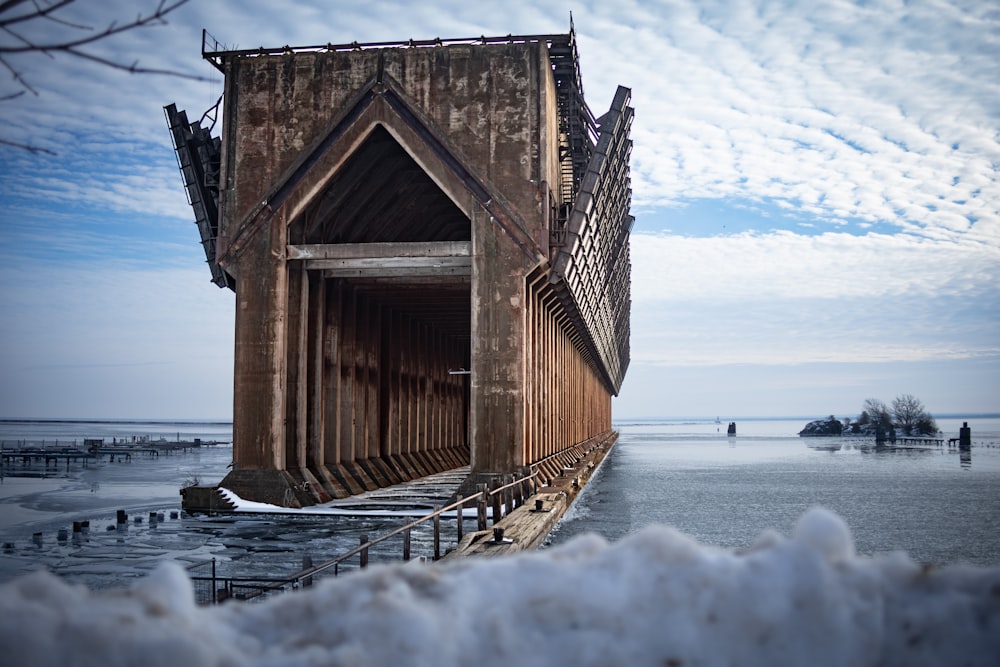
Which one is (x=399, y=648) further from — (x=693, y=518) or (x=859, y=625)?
(x=693, y=518)

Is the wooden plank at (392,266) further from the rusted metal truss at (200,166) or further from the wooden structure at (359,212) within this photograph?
the rusted metal truss at (200,166)

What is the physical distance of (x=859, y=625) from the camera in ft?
9.35

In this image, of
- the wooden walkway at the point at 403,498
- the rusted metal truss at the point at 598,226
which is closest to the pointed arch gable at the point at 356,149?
the rusted metal truss at the point at 598,226

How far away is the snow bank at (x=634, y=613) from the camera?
2.78 m

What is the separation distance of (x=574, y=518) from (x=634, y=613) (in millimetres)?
27257

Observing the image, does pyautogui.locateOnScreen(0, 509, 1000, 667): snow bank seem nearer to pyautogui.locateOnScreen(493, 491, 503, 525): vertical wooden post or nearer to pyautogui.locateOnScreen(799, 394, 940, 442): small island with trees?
pyautogui.locateOnScreen(493, 491, 503, 525): vertical wooden post

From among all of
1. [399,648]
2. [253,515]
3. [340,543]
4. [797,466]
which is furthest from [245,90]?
[797,466]

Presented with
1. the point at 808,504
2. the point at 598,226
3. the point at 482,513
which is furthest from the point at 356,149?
the point at 808,504

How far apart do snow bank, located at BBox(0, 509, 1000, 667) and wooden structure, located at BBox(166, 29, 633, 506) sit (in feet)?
70.2

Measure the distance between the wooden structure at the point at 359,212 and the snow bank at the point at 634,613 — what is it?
21393 mm

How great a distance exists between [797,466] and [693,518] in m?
38.7

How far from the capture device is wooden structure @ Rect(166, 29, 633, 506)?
2480 centimetres

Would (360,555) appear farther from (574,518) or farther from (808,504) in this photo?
(808,504)

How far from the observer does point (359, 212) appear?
2980cm
